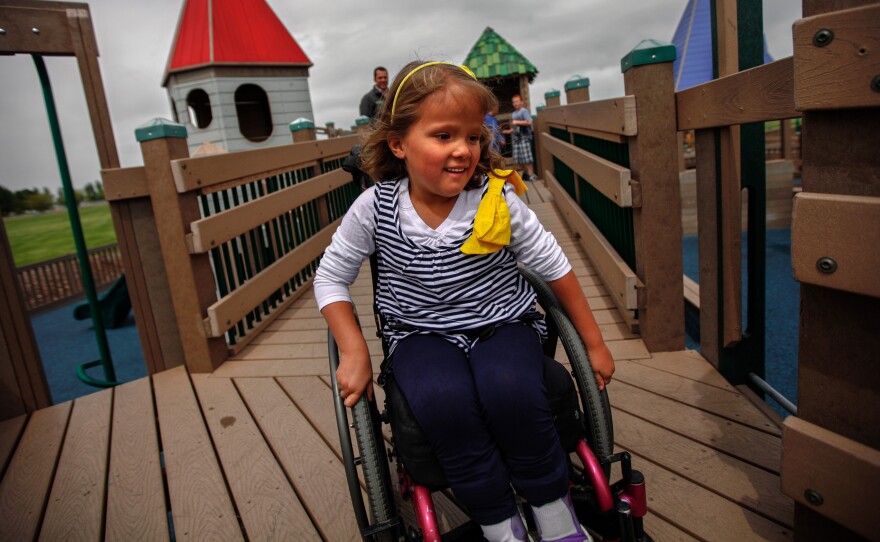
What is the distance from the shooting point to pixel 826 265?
1.11 metres

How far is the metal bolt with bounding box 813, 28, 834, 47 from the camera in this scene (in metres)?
1.03

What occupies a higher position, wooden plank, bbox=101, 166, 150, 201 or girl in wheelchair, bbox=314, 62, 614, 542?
wooden plank, bbox=101, 166, 150, 201

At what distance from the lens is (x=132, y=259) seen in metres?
3.02

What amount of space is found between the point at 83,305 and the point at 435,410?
31.0ft

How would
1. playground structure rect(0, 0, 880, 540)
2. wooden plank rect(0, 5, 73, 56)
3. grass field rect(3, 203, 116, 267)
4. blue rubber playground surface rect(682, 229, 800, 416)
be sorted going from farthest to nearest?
grass field rect(3, 203, 116, 267) < blue rubber playground surface rect(682, 229, 800, 416) < wooden plank rect(0, 5, 73, 56) < playground structure rect(0, 0, 880, 540)

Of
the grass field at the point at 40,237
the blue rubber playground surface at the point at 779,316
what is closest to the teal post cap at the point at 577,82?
the blue rubber playground surface at the point at 779,316

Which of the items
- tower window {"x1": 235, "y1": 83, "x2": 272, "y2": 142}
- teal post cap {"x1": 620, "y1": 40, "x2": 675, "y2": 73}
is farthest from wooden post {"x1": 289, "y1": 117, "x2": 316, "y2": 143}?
tower window {"x1": 235, "y1": 83, "x2": 272, "y2": 142}

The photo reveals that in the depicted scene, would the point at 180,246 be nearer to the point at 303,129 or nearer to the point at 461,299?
the point at 461,299

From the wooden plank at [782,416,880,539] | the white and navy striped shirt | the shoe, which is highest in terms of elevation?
the white and navy striped shirt

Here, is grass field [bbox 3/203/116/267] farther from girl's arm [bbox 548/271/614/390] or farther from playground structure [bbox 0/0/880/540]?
girl's arm [bbox 548/271/614/390]

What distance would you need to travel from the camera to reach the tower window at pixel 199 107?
41.8 feet

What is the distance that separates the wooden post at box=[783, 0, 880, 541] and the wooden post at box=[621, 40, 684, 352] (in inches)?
53.0

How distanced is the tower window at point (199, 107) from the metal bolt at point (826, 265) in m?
13.1

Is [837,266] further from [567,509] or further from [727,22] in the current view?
[727,22]
